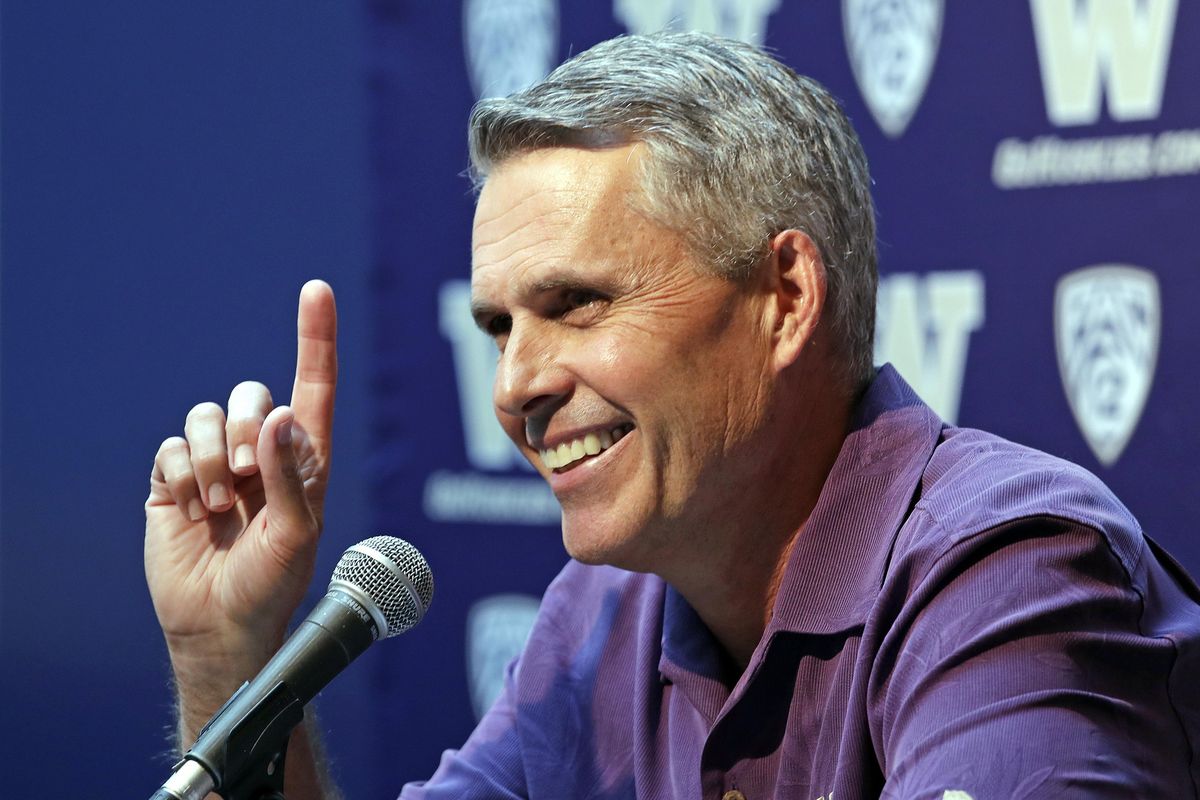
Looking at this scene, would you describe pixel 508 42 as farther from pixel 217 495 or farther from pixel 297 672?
pixel 297 672

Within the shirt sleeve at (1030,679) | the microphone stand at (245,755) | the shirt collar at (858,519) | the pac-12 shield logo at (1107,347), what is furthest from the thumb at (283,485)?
the pac-12 shield logo at (1107,347)

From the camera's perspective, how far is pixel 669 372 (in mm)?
1494

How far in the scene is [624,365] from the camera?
4.87 ft

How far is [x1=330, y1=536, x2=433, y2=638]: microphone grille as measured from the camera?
1291 mm

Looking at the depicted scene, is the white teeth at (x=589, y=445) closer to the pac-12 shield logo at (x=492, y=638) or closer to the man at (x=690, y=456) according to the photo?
the man at (x=690, y=456)

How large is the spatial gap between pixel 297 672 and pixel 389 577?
5.2 inches

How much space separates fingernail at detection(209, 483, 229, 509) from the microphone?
0.36 m

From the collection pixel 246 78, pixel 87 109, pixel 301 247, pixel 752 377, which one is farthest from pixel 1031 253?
pixel 87 109

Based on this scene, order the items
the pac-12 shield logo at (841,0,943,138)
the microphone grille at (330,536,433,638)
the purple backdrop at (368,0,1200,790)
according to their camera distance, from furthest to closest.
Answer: the pac-12 shield logo at (841,0,943,138) → the purple backdrop at (368,0,1200,790) → the microphone grille at (330,536,433,638)

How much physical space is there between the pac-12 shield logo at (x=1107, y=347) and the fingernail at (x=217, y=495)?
4.15 feet

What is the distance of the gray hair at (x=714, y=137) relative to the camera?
151 centimetres

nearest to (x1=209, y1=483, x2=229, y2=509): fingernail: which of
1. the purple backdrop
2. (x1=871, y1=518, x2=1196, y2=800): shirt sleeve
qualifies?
(x1=871, y1=518, x2=1196, y2=800): shirt sleeve

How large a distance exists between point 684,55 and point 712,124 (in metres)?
0.10

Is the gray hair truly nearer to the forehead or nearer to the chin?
the forehead
